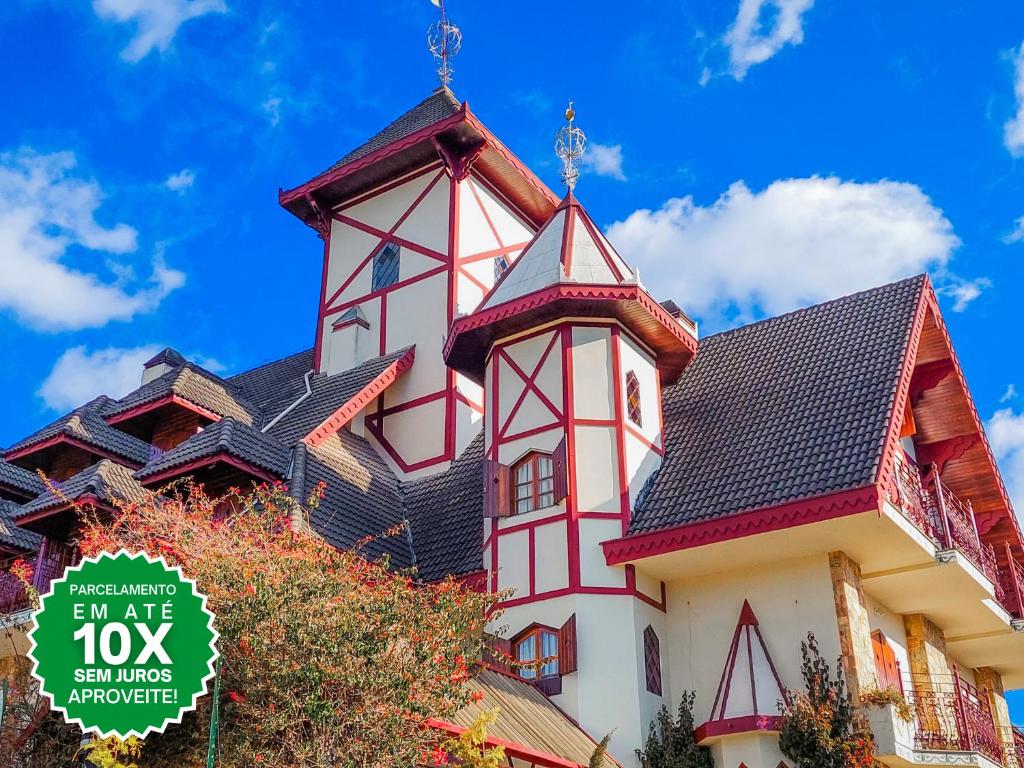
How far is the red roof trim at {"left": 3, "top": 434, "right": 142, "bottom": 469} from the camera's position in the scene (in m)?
22.6

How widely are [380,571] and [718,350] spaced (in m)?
9.47

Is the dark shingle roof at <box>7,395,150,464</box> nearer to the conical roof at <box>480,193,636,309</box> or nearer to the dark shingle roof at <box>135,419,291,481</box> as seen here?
the dark shingle roof at <box>135,419,291,481</box>

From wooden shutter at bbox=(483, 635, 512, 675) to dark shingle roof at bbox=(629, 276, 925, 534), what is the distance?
2.44 meters

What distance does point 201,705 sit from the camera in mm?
11445

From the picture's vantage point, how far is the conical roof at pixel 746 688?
1532 centimetres

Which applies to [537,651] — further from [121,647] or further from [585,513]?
[121,647]

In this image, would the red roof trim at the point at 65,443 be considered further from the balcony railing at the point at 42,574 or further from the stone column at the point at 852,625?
the stone column at the point at 852,625

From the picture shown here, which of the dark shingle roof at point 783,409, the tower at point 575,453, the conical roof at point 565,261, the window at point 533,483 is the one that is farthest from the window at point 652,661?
the conical roof at point 565,261

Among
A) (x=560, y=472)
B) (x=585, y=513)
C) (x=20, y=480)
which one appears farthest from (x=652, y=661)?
(x=20, y=480)

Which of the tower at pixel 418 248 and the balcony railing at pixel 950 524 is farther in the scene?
Answer: the tower at pixel 418 248

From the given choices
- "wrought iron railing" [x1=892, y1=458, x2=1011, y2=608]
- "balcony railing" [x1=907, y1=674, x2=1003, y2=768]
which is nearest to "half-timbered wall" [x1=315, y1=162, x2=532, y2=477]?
"wrought iron railing" [x1=892, y1=458, x2=1011, y2=608]

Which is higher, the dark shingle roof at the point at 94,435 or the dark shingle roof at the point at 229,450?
the dark shingle roof at the point at 94,435

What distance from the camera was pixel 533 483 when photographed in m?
18.0

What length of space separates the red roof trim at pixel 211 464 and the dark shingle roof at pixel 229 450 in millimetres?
34
